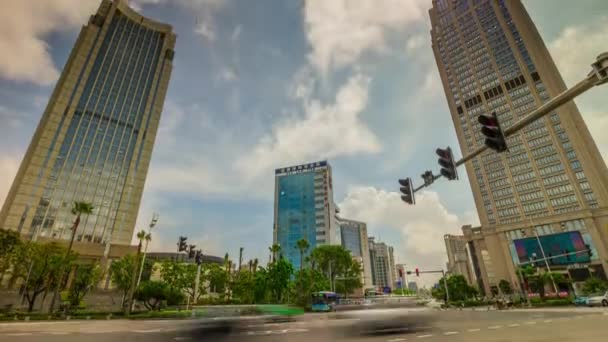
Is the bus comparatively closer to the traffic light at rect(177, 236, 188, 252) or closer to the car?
the traffic light at rect(177, 236, 188, 252)

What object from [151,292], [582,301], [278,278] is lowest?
[582,301]

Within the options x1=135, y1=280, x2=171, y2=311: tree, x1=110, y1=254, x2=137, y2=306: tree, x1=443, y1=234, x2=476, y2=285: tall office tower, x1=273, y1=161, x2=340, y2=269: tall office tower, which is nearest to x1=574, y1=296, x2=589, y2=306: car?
x1=135, y1=280, x2=171, y2=311: tree

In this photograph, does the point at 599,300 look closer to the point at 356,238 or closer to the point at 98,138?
the point at 98,138

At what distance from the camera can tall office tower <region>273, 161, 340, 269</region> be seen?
107 metres

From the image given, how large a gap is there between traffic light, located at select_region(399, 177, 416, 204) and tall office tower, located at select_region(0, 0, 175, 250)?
302ft

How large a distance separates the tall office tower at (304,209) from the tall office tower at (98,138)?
5504 cm

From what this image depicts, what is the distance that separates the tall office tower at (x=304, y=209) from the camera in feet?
350

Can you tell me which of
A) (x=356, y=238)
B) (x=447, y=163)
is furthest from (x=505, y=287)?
(x=356, y=238)

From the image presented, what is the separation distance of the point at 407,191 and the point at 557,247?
87.2m

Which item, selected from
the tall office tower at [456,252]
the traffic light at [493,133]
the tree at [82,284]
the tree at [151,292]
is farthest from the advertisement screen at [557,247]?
the tall office tower at [456,252]

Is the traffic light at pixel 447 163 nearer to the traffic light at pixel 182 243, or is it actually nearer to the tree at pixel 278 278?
the traffic light at pixel 182 243

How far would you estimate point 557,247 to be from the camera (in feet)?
222

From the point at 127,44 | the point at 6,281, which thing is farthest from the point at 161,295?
the point at 127,44

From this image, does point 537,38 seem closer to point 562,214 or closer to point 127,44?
point 562,214
